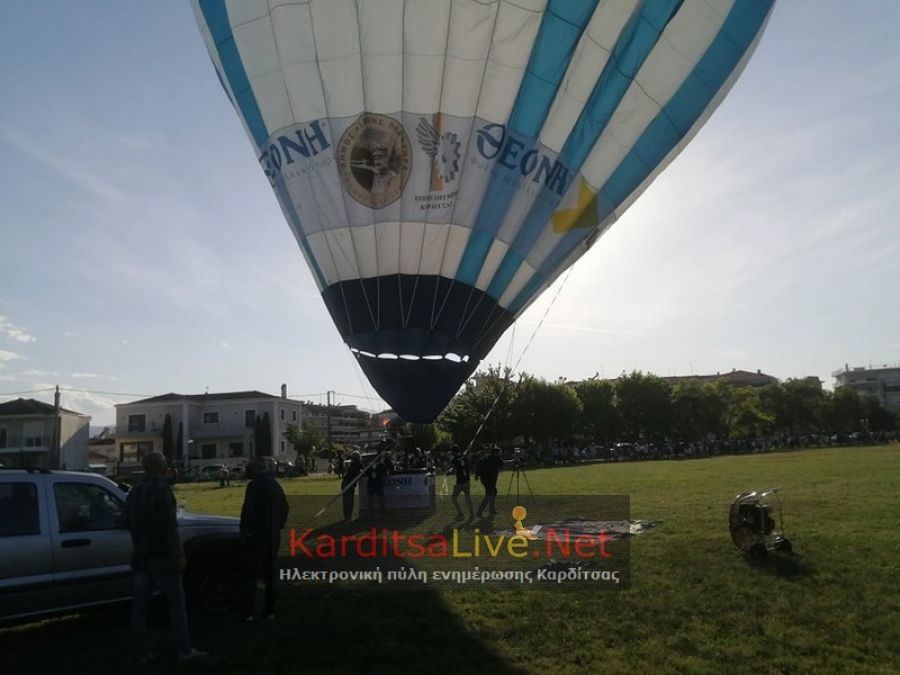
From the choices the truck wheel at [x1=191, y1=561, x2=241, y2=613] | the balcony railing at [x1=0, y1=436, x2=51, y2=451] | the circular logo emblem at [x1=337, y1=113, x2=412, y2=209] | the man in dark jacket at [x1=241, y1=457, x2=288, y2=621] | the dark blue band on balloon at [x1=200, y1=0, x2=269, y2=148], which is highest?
the dark blue band on balloon at [x1=200, y1=0, x2=269, y2=148]

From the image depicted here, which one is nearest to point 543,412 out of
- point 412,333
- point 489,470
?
point 489,470

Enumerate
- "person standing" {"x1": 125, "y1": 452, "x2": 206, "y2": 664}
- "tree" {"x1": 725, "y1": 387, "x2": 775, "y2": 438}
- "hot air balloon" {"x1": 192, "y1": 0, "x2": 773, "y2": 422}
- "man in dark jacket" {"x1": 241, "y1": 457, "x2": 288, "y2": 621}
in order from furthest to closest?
"tree" {"x1": 725, "y1": 387, "x2": 775, "y2": 438}, "hot air balloon" {"x1": 192, "y1": 0, "x2": 773, "y2": 422}, "man in dark jacket" {"x1": 241, "y1": 457, "x2": 288, "y2": 621}, "person standing" {"x1": 125, "y1": 452, "x2": 206, "y2": 664}

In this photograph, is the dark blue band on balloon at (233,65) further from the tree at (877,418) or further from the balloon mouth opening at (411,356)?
the tree at (877,418)

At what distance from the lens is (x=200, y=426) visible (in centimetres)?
7412

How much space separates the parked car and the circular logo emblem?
520 cm

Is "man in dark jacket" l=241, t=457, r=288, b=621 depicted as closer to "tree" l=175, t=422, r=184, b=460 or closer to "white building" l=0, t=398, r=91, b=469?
"white building" l=0, t=398, r=91, b=469

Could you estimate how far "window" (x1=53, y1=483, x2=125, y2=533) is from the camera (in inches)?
256

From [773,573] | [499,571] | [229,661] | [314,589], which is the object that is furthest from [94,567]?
[773,573]

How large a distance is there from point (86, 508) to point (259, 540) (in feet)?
5.26

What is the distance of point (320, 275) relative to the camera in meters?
11.3

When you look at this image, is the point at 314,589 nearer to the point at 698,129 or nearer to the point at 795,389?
the point at 698,129

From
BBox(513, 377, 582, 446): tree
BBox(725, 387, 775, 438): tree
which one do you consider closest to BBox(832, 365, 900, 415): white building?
BBox(725, 387, 775, 438): tree

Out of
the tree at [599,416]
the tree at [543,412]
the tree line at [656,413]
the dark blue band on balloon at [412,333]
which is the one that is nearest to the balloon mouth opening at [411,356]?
the dark blue band on balloon at [412,333]

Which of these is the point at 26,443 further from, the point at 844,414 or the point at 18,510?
the point at 844,414
